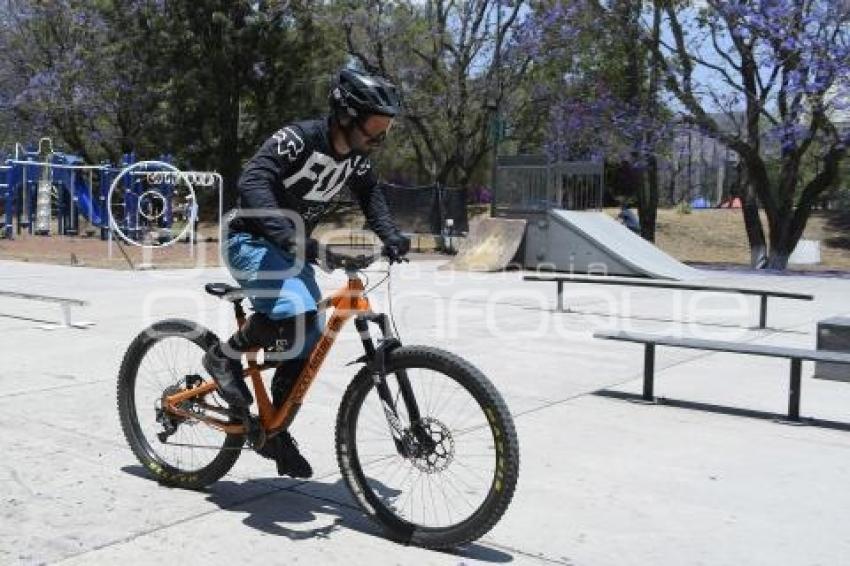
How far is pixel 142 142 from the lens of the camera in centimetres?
3538

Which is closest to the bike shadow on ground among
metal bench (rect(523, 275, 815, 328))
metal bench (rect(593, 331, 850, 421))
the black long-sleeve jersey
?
the black long-sleeve jersey

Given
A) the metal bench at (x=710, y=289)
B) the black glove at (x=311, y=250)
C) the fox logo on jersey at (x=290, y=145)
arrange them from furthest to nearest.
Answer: the metal bench at (x=710, y=289)
the fox logo on jersey at (x=290, y=145)
the black glove at (x=311, y=250)

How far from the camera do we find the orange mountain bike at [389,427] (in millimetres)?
3568

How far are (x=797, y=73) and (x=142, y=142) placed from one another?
78.8 feet

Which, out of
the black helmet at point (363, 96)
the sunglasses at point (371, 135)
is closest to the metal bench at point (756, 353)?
the sunglasses at point (371, 135)

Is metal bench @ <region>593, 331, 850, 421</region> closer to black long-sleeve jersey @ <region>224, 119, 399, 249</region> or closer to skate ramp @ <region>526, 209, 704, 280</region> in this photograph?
black long-sleeve jersey @ <region>224, 119, 399, 249</region>

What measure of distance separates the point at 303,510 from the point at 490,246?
14.5 metres

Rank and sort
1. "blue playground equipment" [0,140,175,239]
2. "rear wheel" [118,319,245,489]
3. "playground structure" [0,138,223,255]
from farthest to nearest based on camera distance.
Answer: "blue playground equipment" [0,140,175,239], "playground structure" [0,138,223,255], "rear wheel" [118,319,245,489]

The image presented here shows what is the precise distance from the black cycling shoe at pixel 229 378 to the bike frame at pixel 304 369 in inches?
1.7

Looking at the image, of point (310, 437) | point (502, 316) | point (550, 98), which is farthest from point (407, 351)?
point (550, 98)

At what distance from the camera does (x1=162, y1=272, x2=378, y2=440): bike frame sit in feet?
12.5

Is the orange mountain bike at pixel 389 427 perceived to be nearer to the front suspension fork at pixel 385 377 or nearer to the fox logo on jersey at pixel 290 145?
the front suspension fork at pixel 385 377

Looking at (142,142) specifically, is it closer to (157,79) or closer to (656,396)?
(157,79)

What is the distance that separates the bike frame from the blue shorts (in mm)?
85
